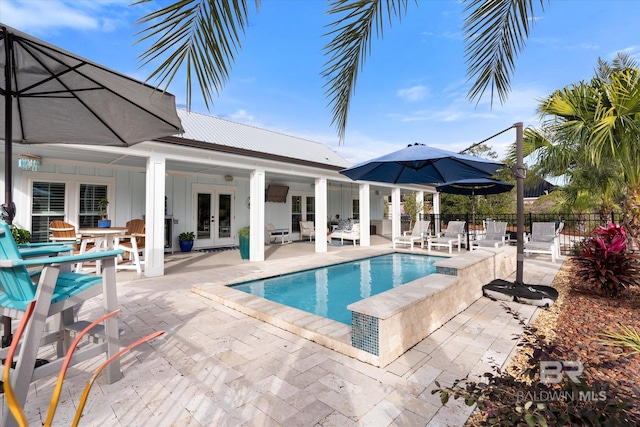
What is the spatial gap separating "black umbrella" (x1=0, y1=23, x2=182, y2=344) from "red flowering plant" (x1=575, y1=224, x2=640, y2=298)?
6.26 metres

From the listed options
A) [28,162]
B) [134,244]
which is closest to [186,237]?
[134,244]

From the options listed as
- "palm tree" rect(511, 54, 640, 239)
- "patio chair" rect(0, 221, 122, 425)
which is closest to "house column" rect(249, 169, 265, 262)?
"patio chair" rect(0, 221, 122, 425)

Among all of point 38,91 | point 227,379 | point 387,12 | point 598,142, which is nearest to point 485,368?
point 227,379

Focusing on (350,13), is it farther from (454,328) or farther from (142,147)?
(142,147)

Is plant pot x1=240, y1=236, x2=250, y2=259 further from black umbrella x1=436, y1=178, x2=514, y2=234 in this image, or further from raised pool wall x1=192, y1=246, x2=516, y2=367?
black umbrella x1=436, y1=178, x2=514, y2=234

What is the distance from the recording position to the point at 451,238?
10.3 meters

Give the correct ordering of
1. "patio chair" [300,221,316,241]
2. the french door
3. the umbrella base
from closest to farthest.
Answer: the umbrella base → the french door → "patio chair" [300,221,316,241]

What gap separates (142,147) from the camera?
20.4 ft

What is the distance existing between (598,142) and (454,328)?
369 centimetres

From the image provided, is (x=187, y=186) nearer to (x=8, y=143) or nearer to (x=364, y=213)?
(x=364, y=213)

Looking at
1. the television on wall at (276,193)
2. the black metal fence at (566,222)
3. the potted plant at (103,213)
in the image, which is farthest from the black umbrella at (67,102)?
the black metal fence at (566,222)

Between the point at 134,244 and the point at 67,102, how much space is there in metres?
3.89

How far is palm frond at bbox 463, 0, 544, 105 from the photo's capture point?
2174mm

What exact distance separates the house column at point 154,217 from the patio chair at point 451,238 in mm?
8041
